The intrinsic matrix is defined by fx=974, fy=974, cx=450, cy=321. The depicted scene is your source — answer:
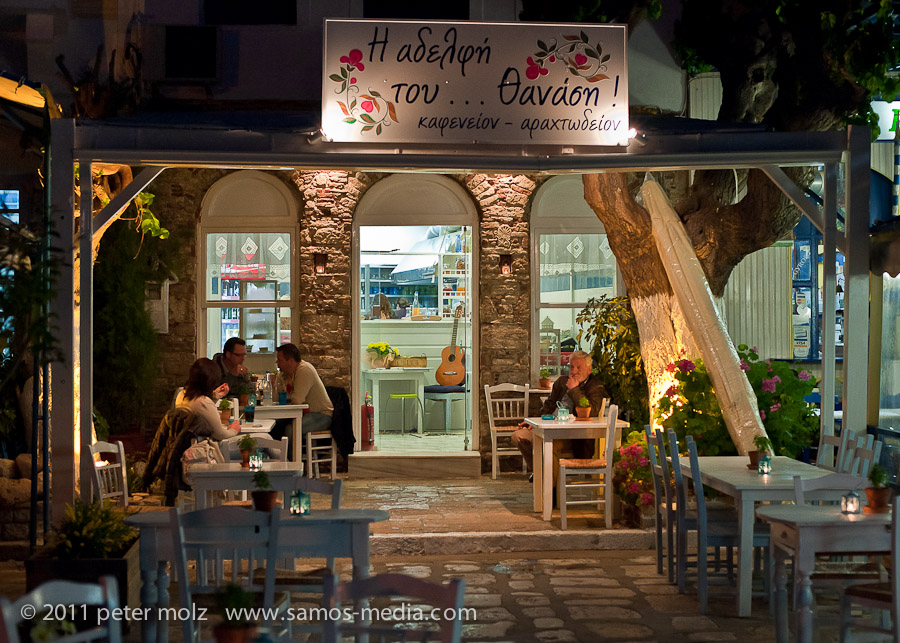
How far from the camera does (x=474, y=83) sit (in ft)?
23.4

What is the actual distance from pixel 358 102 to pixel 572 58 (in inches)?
63.5

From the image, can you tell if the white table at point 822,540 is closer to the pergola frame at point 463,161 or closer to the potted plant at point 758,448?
the potted plant at point 758,448

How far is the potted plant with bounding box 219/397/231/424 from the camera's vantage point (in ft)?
26.9

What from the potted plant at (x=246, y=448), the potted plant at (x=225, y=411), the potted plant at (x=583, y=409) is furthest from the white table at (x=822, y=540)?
the potted plant at (x=225, y=411)

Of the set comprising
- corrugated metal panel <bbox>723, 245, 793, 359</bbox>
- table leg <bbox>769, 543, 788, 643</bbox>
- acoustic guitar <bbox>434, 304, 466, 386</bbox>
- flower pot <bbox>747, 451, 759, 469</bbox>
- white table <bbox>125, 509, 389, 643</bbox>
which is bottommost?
table leg <bbox>769, 543, 788, 643</bbox>

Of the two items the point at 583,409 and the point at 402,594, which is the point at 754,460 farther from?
the point at 402,594

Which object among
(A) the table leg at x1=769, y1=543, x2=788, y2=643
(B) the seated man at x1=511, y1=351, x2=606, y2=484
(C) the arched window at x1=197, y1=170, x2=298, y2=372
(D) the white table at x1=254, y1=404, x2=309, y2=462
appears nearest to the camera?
(A) the table leg at x1=769, y1=543, x2=788, y2=643

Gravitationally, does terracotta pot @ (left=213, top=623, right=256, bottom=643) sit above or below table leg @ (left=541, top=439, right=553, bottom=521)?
above

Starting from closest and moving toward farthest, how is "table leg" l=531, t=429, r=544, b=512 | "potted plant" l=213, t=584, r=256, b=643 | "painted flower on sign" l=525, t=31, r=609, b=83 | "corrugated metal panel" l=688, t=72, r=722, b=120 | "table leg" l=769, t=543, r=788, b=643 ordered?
"potted plant" l=213, t=584, r=256, b=643
"table leg" l=769, t=543, r=788, b=643
"painted flower on sign" l=525, t=31, r=609, b=83
"table leg" l=531, t=429, r=544, b=512
"corrugated metal panel" l=688, t=72, r=722, b=120

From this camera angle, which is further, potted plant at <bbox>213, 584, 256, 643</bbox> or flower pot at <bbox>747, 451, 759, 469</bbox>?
flower pot at <bbox>747, 451, 759, 469</bbox>

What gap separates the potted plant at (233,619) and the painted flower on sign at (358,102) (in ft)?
16.3

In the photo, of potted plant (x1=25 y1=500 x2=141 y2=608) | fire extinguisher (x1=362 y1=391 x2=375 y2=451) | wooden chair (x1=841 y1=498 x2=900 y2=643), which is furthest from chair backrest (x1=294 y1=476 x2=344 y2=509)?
fire extinguisher (x1=362 y1=391 x2=375 y2=451)

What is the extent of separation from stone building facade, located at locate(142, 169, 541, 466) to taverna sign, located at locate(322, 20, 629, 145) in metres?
3.99

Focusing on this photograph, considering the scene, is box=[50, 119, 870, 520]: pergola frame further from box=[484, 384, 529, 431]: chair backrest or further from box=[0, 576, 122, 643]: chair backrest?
box=[484, 384, 529, 431]: chair backrest
